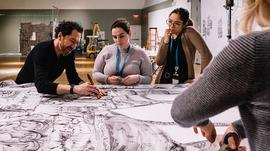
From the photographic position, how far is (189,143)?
4.15ft

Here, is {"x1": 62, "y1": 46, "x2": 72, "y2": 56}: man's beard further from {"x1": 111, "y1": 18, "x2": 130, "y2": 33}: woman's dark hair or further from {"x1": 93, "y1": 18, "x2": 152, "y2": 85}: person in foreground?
{"x1": 111, "y1": 18, "x2": 130, "y2": 33}: woman's dark hair

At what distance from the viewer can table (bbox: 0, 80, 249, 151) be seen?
1230mm

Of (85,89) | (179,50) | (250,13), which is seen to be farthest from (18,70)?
(250,13)

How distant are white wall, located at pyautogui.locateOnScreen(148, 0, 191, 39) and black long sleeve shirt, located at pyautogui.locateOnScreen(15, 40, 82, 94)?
7.45m

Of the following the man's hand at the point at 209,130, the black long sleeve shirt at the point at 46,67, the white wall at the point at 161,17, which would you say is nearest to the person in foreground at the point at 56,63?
the black long sleeve shirt at the point at 46,67

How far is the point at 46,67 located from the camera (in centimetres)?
248

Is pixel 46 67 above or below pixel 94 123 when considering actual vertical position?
above

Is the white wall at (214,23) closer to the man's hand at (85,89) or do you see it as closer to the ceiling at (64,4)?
the man's hand at (85,89)

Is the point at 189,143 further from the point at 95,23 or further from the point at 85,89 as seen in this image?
the point at 95,23

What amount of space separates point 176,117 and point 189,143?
1.76 feet

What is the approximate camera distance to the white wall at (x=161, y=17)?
10.8 meters

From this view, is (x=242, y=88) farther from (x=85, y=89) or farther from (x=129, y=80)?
(x=129, y=80)

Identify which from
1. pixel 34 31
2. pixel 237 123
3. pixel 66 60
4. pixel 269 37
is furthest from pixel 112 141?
pixel 34 31

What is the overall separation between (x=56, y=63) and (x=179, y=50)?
112 cm
